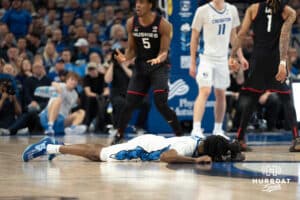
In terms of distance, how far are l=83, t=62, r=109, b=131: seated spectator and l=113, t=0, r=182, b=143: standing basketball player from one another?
16.6ft

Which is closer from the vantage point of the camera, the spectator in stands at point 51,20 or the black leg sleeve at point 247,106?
the black leg sleeve at point 247,106

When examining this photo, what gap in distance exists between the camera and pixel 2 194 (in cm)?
543

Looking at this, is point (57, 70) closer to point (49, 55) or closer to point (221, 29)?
point (49, 55)

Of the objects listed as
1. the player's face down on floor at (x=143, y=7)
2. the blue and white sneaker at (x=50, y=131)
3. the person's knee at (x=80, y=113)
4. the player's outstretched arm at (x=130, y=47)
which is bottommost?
the blue and white sneaker at (x=50, y=131)

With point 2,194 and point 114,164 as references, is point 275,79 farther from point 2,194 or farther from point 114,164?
point 2,194

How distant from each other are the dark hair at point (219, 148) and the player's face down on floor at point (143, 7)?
271 centimetres

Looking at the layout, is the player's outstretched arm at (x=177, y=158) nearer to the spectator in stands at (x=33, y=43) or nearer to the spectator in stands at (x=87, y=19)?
the spectator in stands at (x=33, y=43)

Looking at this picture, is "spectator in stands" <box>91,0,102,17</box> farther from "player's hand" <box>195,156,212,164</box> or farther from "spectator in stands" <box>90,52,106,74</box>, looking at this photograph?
"player's hand" <box>195,156,212,164</box>

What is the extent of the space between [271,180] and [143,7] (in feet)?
13.0

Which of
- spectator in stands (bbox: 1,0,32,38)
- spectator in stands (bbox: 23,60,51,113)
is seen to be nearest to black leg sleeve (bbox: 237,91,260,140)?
spectator in stands (bbox: 23,60,51,113)

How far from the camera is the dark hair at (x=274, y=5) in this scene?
9133 millimetres

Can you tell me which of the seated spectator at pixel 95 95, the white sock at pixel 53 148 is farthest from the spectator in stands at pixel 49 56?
the white sock at pixel 53 148

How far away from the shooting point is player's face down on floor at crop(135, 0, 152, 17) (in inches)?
376

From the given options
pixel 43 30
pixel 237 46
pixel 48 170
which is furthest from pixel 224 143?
pixel 43 30
